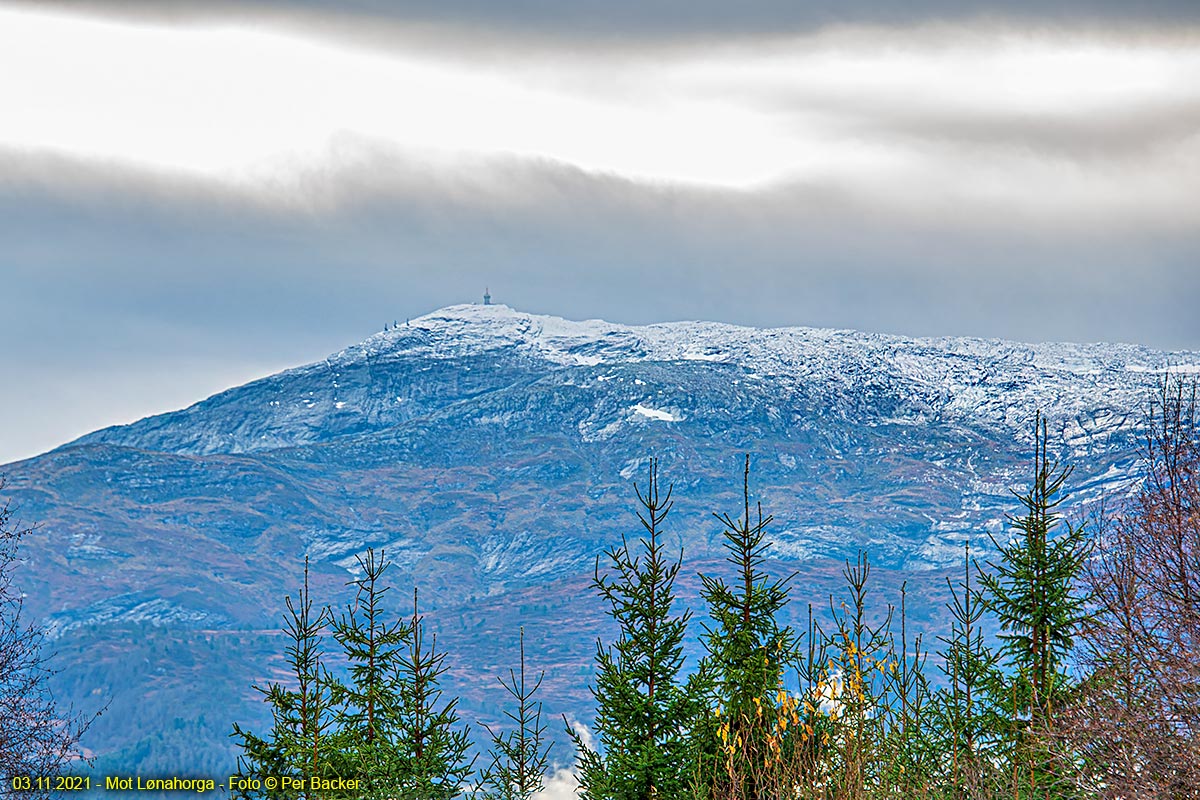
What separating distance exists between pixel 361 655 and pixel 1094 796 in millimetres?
14485

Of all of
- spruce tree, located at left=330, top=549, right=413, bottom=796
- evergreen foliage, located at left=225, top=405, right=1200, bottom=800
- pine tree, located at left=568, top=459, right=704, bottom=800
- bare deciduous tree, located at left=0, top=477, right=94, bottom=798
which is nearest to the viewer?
evergreen foliage, located at left=225, top=405, right=1200, bottom=800

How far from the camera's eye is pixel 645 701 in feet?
72.0

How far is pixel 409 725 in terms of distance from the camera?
2494 cm

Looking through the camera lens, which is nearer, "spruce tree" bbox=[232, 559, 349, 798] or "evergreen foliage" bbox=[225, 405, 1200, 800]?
"evergreen foliage" bbox=[225, 405, 1200, 800]

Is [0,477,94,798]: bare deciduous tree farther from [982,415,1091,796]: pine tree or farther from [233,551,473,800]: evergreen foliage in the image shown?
[982,415,1091,796]: pine tree

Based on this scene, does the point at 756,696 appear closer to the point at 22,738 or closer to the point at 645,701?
the point at 645,701

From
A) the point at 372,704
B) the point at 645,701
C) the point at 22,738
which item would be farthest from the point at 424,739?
the point at 22,738

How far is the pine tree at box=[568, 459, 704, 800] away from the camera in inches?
839

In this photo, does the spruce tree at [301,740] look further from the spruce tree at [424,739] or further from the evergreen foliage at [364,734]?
the spruce tree at [424,739]

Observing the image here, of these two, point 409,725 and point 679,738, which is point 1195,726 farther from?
point 409,725

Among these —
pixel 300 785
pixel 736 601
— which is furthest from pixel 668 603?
pixel 300 785

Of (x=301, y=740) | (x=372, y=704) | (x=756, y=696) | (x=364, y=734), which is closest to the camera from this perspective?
(x=756, y=696)

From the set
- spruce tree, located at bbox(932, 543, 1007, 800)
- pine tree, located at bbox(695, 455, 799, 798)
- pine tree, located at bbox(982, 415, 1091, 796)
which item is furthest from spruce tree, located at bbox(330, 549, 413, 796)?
pine tree, located at bbox(982, 415, 1091, 796)

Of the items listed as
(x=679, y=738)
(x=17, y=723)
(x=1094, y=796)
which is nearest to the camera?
(x=1094, y=796)
